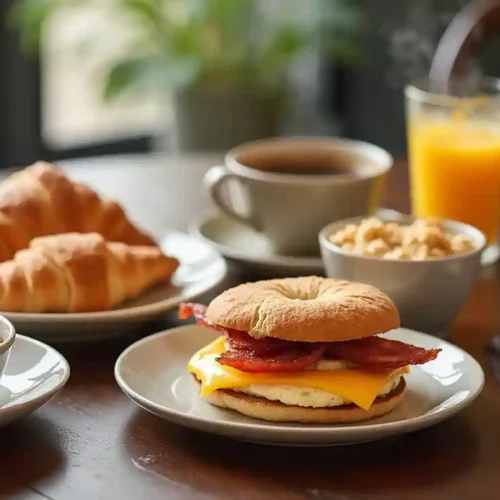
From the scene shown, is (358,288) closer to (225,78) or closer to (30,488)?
(30,488)

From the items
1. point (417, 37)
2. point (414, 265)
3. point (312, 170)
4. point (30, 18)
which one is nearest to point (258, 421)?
point (414, 265)

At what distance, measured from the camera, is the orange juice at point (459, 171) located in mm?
1386

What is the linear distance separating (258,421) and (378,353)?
0.12m

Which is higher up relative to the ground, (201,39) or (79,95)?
(201,39)

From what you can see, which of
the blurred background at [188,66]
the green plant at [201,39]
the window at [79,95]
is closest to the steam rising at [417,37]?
the blurred background at [188,66]

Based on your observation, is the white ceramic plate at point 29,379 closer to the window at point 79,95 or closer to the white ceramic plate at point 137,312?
the white ceramic plate at point 137,312

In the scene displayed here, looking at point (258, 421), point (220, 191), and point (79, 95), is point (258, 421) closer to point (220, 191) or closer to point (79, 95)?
point (220, 191)

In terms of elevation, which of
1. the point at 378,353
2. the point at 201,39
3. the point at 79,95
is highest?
the point at 201,39

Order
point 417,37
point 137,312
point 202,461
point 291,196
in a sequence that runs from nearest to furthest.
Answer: point 202,461 < point 137,312 < point 291,196 < point 417,37

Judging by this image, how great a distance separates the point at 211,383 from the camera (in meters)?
0.84

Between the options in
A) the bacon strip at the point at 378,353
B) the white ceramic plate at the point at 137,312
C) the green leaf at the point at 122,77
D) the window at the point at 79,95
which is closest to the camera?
the bacon strip at the point at 378,353

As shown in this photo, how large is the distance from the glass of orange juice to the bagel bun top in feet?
1.73

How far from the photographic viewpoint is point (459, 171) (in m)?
1.40

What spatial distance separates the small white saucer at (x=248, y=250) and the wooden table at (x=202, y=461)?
0.33m
